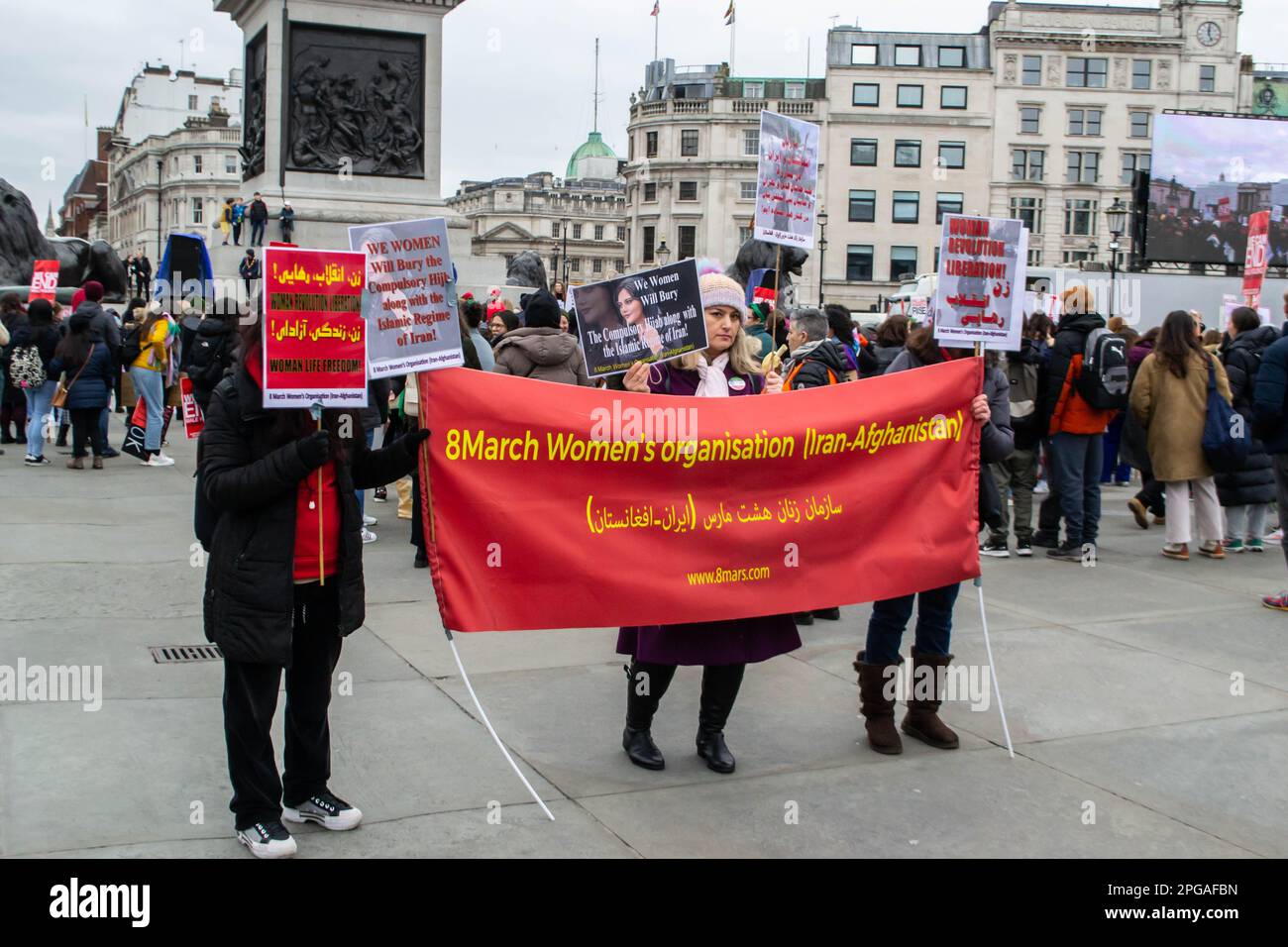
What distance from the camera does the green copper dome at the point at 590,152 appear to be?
521 ft

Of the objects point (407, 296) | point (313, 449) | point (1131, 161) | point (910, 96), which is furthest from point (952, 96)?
point (313, 449)

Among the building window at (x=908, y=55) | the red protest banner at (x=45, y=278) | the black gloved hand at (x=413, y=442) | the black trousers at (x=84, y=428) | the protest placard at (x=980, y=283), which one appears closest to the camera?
the black gloved hand at (x=413, y=442)

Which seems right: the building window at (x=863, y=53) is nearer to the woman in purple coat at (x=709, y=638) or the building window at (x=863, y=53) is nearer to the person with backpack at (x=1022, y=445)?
the person with backpack at (x=1022, y=445)

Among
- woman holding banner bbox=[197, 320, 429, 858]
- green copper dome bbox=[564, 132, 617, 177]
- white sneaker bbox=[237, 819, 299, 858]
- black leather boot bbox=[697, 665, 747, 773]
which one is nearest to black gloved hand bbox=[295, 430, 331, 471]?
woman holding banner bbox=[197, 320, 429, 858]

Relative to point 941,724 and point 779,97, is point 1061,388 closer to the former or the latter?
point 941,724

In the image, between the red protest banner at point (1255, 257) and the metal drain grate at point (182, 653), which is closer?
the metal drain grate at point (182, 653)

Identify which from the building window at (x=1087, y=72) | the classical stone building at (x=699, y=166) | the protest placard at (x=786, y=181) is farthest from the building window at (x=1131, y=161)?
the protest placard at (x=786, y=181)

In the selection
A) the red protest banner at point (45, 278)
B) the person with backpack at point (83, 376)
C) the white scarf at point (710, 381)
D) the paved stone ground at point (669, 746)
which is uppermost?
the red protest banner at point (45, 278)

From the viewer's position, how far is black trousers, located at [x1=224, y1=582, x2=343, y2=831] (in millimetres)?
4477

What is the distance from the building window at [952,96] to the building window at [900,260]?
28.9ft

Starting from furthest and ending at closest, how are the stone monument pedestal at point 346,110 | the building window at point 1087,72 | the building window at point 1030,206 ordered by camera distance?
the building window at point 1030,206
the building window at point 1087,72
the stone monument pedestal at point 346,110

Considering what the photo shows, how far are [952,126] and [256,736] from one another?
264 ft

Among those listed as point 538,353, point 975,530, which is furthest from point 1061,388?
point 975,530

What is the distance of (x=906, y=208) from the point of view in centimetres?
7994
